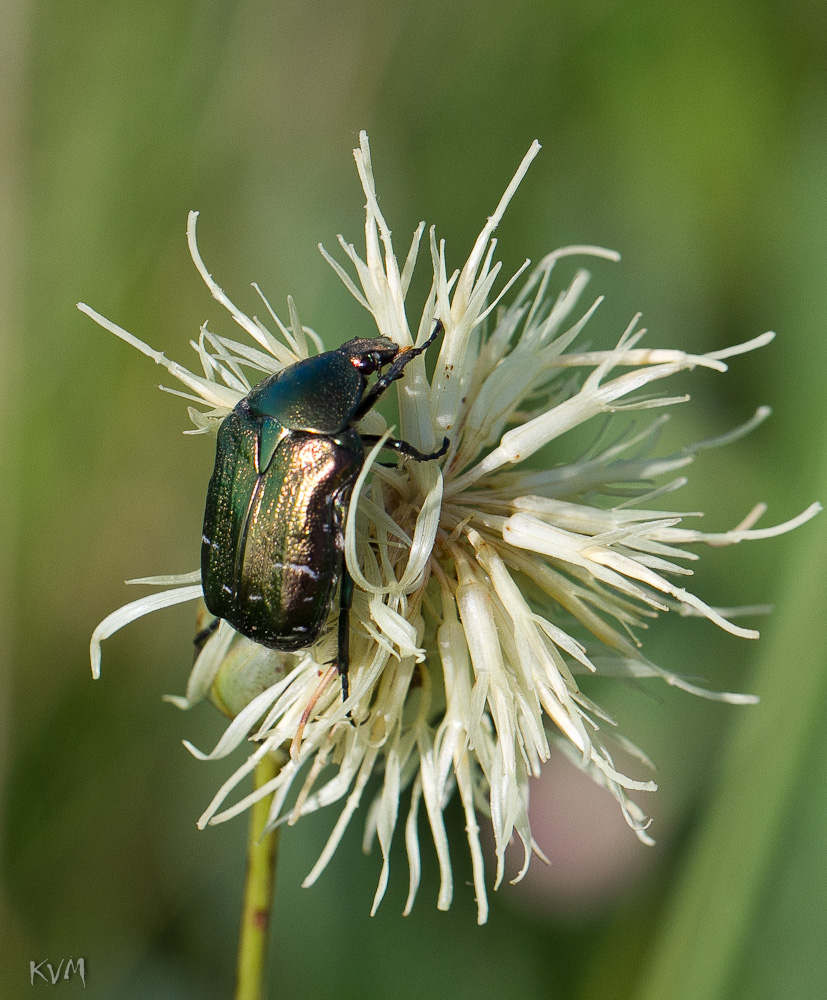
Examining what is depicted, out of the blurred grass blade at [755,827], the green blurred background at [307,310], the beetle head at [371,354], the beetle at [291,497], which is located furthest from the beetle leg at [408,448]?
the green blurred background at [307,310]

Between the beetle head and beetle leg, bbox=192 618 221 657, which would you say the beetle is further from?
beetle leg, bbox=192 618 221 657

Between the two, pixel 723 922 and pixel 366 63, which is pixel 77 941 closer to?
pixel 723 922

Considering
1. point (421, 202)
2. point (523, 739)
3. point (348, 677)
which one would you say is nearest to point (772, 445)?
point (421, 202)

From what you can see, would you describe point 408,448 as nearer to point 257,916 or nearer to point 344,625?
point 344,625

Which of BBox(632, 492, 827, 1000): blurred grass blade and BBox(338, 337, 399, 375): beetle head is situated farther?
BBox(632, 492, 827, 1000): blurred grass blade

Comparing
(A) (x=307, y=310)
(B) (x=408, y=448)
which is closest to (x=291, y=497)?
(B) (x=408, y=448)

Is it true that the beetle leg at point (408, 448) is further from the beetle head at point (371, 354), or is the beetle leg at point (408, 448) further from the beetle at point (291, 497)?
the beetle head at point (371, 354)

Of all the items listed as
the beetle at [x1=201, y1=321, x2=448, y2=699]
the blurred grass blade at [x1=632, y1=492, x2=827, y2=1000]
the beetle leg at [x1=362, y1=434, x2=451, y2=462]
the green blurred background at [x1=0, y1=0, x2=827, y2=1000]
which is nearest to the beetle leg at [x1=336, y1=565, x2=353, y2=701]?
the beetle at [x1=201, y1=321, x2=448, y2=699]
